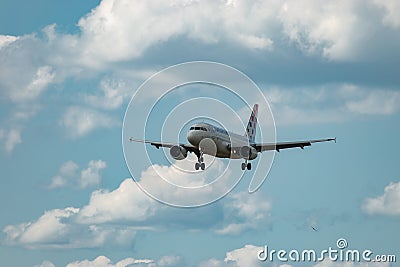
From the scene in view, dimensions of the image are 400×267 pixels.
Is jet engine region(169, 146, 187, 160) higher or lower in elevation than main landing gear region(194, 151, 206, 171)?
higher

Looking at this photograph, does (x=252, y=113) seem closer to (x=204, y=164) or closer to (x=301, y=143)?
(x=301, y=143)

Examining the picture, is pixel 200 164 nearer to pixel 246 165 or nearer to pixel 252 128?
pixel 246 165

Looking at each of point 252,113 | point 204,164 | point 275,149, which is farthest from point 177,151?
point 252,113

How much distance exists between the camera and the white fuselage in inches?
5448

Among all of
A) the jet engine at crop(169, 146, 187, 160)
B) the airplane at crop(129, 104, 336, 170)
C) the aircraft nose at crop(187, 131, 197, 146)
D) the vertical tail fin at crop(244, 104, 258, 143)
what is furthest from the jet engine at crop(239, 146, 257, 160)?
the vertical tail fin at crop(244, 104, 258, 143)

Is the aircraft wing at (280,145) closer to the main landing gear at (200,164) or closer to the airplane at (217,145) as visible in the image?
the airplane at (217,145)

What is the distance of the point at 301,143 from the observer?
506 ft

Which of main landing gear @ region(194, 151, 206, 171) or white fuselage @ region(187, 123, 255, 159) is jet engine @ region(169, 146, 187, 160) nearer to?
main landing gear @ region(194, 151, 206, 171)

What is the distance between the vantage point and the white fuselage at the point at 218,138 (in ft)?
454

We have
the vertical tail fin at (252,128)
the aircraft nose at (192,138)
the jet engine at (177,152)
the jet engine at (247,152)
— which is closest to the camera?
the aircraft nose at (192,138)

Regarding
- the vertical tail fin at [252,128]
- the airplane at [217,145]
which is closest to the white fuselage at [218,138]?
the airplane at [217,145]

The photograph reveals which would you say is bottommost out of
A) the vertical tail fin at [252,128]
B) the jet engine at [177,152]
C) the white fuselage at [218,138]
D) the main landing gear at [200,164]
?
the main landing gear at [200,164]

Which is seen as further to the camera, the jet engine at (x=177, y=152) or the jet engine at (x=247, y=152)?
the jet engine at (x=247, y=152)

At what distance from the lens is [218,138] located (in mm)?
141500
